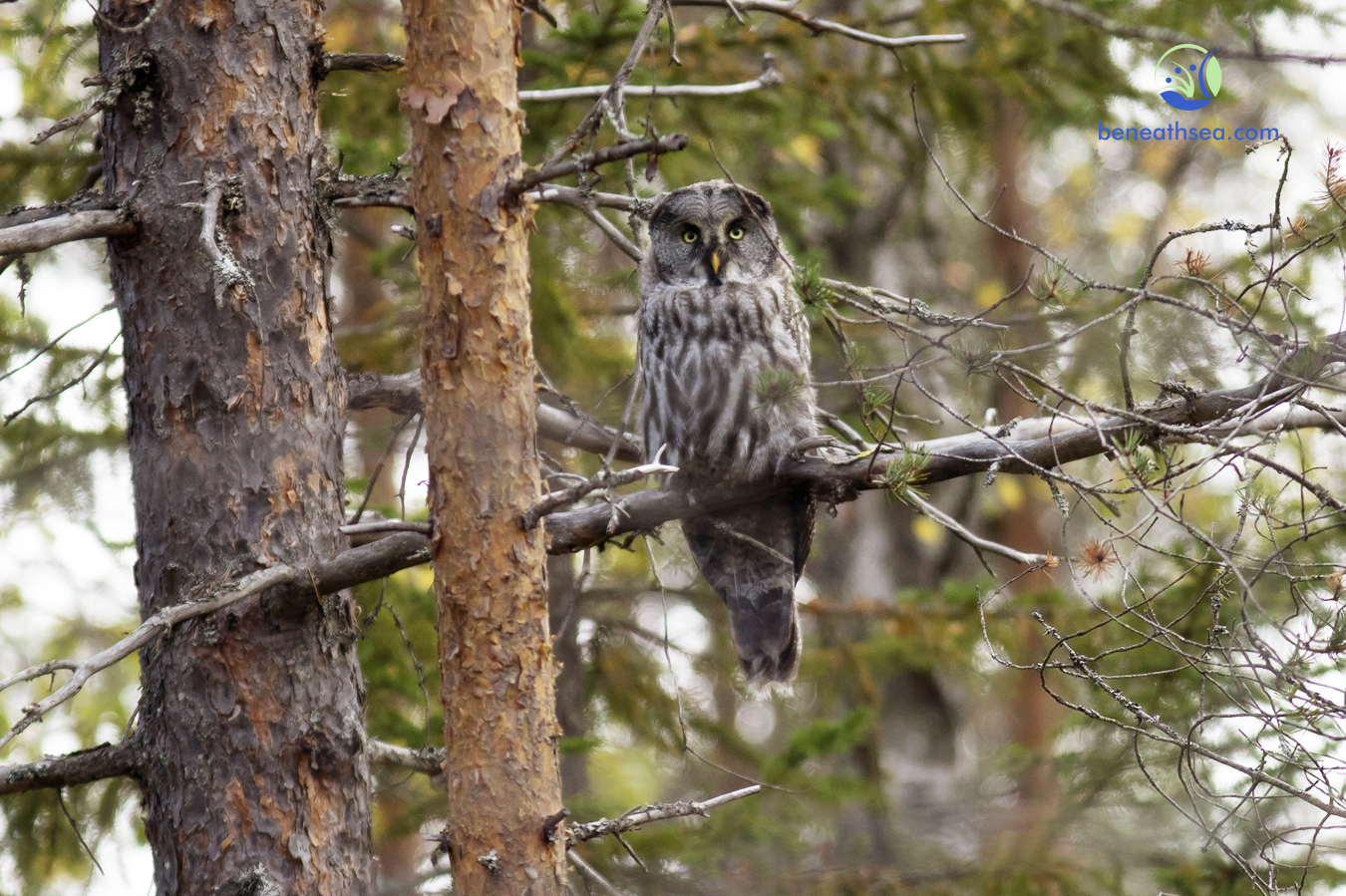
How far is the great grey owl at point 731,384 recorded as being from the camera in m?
3.81

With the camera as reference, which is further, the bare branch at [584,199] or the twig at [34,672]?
the bare branch at [584,199]

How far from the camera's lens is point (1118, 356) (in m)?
2.45

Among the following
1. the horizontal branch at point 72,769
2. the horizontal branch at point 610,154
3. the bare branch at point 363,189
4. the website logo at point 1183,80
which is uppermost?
the website logo at point 1183,80

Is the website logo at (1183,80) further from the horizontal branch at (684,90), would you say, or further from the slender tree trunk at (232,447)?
the slender tree trunk at (232,447)

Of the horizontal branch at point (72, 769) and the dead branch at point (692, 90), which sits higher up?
the dead branch at point (692, 90)

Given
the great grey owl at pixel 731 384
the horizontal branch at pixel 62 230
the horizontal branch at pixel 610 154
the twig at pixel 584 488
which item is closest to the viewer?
the horizontal branch at pixel 610 154

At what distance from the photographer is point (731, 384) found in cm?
390

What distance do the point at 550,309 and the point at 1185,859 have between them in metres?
3.76

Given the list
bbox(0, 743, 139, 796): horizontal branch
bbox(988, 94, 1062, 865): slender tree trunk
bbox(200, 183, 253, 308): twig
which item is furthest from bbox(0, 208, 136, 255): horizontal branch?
bbox(988, 94, 1062, 865): slender tree trunk

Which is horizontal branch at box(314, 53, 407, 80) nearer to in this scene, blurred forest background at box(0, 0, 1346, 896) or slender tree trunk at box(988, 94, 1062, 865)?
blurred forest background at box(0, 0, 1346, 896)

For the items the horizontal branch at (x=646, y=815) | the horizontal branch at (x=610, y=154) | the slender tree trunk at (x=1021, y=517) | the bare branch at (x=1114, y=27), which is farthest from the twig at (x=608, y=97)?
the slender tree trunk at (x=1021, y=517)

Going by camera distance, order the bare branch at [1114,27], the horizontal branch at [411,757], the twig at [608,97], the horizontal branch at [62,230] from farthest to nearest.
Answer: the bare branch at [1114,27] → the horizontal branch at [411,757] → the horizontal branch at [62,230] → the twig at [608,97]

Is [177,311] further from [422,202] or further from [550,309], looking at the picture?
[550,309]

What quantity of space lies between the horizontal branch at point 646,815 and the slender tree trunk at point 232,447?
0.60 m
